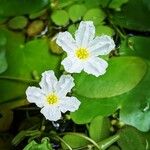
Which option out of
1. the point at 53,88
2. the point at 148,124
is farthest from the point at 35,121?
the point at 148,124

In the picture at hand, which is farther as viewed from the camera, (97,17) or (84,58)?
(97,17)

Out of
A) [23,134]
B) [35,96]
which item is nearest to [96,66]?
[35,96]

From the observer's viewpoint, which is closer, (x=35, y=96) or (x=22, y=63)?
(x=35, y=96)

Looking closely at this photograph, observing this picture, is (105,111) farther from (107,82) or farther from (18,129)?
(18,129)

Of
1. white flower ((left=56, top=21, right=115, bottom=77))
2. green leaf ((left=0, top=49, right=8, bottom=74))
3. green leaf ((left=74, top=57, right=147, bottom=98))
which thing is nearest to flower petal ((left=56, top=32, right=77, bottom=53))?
white flower ((left=56, top=21, right=115, bottom=77))

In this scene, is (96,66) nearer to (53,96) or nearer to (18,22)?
(53,96)

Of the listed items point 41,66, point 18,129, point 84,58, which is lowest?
point 18,129

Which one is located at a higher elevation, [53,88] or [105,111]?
[53,88]

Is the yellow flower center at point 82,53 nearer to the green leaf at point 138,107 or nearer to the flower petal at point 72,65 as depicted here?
the flower petal at point 72,65
